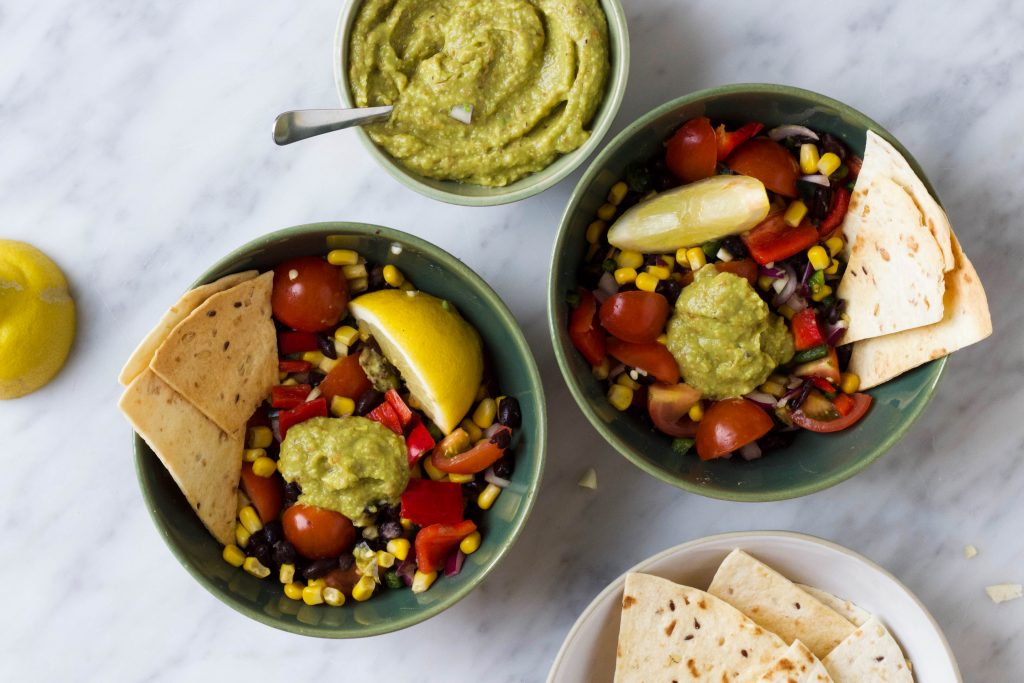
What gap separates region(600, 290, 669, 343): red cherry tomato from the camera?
9.53 feet

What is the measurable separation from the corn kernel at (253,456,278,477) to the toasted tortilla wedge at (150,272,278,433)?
5.2 inches

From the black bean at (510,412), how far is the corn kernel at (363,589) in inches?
26.0

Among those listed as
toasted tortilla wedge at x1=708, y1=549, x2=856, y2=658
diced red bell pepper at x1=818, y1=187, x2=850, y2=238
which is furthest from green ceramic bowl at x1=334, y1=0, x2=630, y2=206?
toasted tortilla wedge at x1=708, y1=549, x2=856, y2=658

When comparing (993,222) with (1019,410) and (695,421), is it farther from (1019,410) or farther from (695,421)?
(695,421)

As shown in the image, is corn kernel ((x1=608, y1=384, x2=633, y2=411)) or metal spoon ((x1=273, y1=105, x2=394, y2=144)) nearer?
metal spoon ((x1=273, y1=105, x2=394, y2=144))

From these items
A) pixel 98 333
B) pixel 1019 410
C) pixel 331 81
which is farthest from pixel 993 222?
pixel 98 333

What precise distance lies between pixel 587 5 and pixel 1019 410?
209 cm

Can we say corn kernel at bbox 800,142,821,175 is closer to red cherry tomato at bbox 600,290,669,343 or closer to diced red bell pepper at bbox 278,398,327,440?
red cherry tomato at bbox 600,290,669,343

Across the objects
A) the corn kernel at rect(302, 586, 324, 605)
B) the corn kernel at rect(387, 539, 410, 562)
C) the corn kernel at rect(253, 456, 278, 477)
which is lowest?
the corn kernel at rect(302, 586, 324, 605)

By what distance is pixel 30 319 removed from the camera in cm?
314

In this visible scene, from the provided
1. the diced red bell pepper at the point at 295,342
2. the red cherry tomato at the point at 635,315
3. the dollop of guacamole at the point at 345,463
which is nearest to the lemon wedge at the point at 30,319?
the diced red bell pepper at the point at 295,342

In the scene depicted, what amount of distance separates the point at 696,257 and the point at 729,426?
1.77ft

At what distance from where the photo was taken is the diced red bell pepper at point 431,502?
9.71 feet

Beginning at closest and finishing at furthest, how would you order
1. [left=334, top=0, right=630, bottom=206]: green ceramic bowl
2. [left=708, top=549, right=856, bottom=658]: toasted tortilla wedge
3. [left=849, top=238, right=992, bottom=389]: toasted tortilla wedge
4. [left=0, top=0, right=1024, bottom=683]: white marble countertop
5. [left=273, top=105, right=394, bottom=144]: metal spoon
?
[left=849, top=238, right=992, bottom=389]: toasted tortilla wedge, [left=273, top=105, right=394, bottom=144]: metal spoon, [left=334, top=0, right=630, bottom=206]: green ceramic bowl, [left=708, top=549, right=856, bottom=658]: toasted tortilla wedge, [left=0, top=0, right=1024, bottom=683]: white marble countertop
